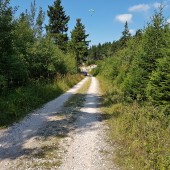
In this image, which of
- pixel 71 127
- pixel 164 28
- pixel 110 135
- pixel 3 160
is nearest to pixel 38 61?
pixel 164 28

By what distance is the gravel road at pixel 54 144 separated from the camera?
20.9 ft

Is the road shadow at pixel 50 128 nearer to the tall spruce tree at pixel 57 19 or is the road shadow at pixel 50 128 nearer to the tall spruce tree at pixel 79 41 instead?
the tall spruce tree at pixel 57 19

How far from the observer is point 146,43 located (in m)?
14.8

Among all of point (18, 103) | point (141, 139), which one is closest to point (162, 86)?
point (141, 139)

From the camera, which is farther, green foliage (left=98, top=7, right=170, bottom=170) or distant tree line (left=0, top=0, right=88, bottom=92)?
distant tree line (left=0, top=0, right=88, bottom=92)

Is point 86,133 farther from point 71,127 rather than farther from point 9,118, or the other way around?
point 9,118

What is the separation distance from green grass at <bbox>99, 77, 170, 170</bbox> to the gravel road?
1.37 feet

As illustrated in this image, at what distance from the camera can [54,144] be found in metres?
7.93

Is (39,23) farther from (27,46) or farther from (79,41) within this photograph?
(79,41)

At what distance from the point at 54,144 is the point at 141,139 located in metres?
2.77

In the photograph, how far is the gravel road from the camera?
20.9ft

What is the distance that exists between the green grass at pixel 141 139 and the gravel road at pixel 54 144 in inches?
16.4

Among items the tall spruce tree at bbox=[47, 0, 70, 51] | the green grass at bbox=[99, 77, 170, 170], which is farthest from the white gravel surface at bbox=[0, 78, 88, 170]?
the tall spruce tree at bbox=[47, 0, 70, 51]

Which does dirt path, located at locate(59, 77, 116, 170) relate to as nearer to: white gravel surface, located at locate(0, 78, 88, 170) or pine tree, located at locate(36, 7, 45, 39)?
white gravel surface, located at locate(0, 78, 88, 170)
